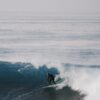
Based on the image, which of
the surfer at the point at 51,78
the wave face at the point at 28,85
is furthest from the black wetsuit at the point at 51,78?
the wave face at the point at 28,85

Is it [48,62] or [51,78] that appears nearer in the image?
[51,78]

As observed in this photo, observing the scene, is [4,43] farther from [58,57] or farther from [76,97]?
[76,97]

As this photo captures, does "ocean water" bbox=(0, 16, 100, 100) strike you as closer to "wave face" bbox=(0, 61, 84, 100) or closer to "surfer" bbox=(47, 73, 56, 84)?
"wave face" bbox=(0, 61, 84, 100)

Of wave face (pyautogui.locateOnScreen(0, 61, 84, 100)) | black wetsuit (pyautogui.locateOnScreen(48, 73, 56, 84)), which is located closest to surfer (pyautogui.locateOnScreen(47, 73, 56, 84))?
black wetsuit (pyautogui.locateOnScreen(48, 73, 56, 84))

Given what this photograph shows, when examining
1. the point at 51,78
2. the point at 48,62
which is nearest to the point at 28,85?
the point at 51,78

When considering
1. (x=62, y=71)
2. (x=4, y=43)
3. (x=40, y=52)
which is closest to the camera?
(x=62, y=71)

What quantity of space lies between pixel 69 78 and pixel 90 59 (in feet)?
11.8

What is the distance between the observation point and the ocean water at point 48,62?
12078mm

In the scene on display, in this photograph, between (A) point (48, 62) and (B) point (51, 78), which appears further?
(A) point (48, 62)

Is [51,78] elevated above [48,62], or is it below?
below

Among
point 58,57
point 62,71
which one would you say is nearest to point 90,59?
point 58,57

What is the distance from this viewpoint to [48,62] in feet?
46.3

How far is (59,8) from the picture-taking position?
42.2 metres

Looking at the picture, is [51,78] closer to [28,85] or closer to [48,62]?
[28,85]
